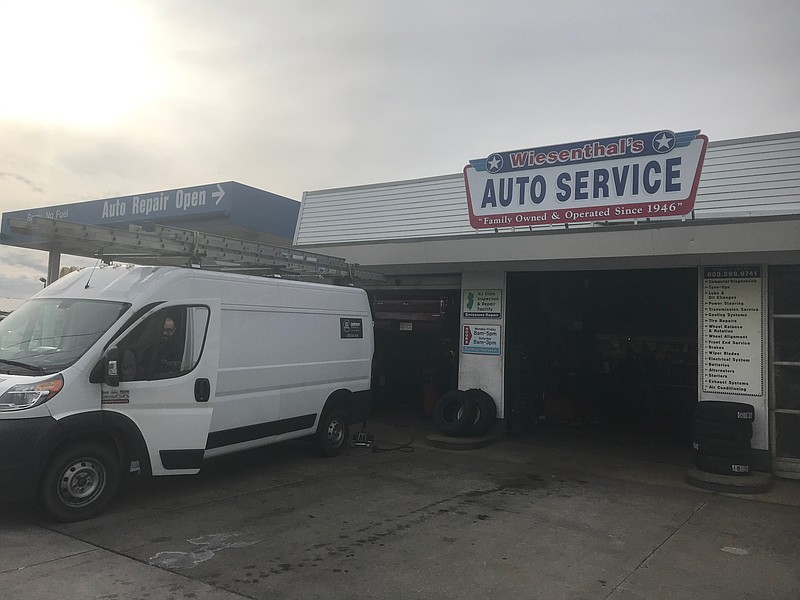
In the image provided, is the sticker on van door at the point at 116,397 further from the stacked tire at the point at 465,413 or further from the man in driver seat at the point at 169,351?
the stacked tire at the point at 465,413

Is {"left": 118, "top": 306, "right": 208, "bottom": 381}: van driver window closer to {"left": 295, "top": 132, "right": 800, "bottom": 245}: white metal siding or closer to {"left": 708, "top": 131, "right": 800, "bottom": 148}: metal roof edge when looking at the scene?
{"left": 295, "top": 132, "right": 800, "bottom": 245}: white metal siding

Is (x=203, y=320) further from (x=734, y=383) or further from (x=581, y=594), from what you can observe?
(x=734, y=383)

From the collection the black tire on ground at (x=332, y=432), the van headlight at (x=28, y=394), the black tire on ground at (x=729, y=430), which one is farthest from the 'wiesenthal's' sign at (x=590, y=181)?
the van headlight at (x=28, y=394)

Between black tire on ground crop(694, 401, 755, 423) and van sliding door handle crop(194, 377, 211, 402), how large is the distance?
6456 millimetres

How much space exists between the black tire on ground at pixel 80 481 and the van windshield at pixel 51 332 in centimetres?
84

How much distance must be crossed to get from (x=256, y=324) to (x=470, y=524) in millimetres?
3519

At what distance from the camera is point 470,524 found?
6.22 meters

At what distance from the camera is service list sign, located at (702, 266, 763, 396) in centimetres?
880

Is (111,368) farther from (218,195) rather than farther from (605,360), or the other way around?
(605,360)

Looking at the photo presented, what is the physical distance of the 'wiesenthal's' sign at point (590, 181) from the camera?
8.64 metres

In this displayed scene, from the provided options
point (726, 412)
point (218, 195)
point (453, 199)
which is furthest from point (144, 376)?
point (218, 195)

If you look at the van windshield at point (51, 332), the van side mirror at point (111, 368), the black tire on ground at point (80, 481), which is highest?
the van windshield at point (51, 332)

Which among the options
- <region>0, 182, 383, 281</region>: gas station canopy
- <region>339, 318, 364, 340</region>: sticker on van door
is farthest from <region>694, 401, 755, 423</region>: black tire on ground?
<region>0, 182, 383, 281</region>: gas station canopy

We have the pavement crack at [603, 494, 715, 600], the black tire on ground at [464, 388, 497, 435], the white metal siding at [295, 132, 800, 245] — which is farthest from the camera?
the black tire on ground at [464, 388, 497, 435]
